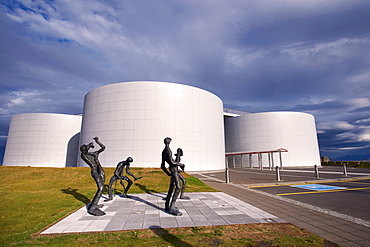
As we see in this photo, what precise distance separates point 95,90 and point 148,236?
101ft

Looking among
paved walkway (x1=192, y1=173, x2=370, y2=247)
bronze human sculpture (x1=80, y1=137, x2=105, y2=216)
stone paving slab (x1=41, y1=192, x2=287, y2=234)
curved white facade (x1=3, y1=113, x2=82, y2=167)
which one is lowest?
stone paving slab (x1=41, y1=192, x2=287, y2=234)

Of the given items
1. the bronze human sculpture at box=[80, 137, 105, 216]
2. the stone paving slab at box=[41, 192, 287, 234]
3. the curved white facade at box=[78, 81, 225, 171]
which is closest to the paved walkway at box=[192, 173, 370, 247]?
the stone paving slab at box=[41, 192, 287, 234]

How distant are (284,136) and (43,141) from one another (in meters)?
53.6

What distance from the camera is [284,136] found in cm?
4219

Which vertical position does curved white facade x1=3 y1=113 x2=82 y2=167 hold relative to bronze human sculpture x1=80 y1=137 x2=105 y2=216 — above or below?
above

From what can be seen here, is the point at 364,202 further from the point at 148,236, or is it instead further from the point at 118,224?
the point at 118,224

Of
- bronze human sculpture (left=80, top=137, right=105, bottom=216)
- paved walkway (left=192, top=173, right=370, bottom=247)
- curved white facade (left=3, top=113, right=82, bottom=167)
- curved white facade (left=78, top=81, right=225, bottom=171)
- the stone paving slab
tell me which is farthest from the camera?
curved white facade (left=3, top=113, right=82, bottom=167)

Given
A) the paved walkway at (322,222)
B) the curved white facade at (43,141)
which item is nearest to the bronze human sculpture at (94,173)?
the paved walkway at (322,222)

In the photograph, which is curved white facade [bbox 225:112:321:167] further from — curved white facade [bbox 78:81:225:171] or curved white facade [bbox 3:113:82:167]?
curved white facade [bbox 3:113:82:167]

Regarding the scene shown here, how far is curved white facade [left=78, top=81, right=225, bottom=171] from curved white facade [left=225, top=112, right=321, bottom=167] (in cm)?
1777

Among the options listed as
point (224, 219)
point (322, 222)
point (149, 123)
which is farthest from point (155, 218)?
point (149, 123)

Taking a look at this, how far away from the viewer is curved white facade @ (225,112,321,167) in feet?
137

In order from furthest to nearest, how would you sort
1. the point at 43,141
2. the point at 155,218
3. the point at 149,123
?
the point at 43,141 → the point at 149,123 → the point at 155,218

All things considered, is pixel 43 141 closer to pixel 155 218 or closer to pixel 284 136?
pixel 155 218
